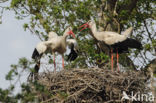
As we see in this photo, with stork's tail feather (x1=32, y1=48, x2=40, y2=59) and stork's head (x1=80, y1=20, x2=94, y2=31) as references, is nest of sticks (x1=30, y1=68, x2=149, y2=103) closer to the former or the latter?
stork's tail feather (x1=32, y1=48, x2=40, y2=59)

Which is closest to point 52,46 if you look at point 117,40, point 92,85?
point 117,40

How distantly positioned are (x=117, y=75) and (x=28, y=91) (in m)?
3.68

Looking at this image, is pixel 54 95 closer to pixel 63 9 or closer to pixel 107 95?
pixel 107 95

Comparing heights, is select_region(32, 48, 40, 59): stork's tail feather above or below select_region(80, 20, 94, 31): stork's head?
below

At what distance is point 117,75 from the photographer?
10859 mm

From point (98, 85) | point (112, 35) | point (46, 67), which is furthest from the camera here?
point (112, 35)

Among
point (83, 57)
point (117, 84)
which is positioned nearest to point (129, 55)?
point (83, 57)

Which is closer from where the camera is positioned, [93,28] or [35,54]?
[35,54]

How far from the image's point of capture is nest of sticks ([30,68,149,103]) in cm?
1043

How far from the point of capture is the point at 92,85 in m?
10.5

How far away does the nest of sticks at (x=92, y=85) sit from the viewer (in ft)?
34.2

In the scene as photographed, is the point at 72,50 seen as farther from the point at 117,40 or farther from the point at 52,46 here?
the point at 117,40

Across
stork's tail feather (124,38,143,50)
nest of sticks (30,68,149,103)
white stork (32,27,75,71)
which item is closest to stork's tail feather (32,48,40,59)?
white stork (32,27,75,71)

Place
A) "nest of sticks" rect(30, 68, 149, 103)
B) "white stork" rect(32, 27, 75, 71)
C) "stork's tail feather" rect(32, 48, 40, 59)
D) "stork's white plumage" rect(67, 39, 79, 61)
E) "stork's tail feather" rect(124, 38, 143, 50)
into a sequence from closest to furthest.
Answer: "nest of sticks" rect(30, 68, 149, 103)
"stork's tail feather" rect(124, 38, 143, 50)
"white stork" rect(32, 27, 75, 71)
"stork's tail feather" rect(32, 48, 40, 59)
"stork's white plumage" rect(67, 39, 79, 61)
